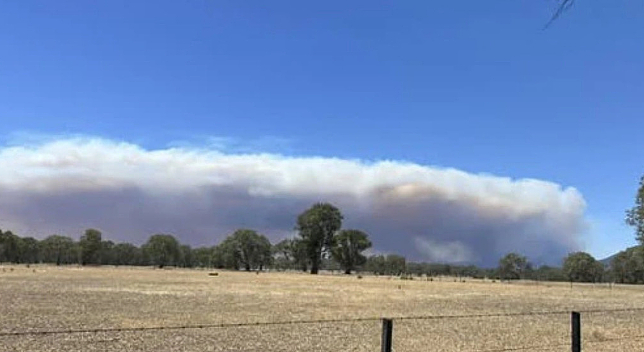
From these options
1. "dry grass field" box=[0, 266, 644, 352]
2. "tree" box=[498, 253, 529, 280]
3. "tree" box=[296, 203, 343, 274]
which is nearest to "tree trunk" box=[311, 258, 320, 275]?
"tree" box=[296, 203, 343, 274]

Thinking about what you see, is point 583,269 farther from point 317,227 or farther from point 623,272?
point 317,227

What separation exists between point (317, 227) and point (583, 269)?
68.6 m

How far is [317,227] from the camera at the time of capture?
16762cm

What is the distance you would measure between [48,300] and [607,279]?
16556cm

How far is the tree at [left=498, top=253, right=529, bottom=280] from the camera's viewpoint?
645 ft

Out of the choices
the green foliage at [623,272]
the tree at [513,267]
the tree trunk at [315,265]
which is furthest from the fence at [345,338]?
the tree at [513,267]

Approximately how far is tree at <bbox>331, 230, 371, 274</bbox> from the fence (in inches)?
5864

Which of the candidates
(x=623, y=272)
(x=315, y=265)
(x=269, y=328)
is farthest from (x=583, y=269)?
(x=269, y=328)

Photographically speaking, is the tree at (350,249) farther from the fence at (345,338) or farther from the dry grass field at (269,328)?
the fence at (345,338)

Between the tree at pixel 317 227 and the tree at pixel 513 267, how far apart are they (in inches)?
2247

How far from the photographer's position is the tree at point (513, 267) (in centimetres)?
19650

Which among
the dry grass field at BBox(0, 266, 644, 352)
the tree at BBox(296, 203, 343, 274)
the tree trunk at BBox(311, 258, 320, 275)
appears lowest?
the dry grass field at BBox(0, 266, 644, 352)

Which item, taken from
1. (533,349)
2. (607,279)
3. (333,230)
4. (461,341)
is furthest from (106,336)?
(607,279)

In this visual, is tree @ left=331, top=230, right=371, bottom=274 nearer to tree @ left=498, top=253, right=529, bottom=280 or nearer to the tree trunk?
the tree trunk
